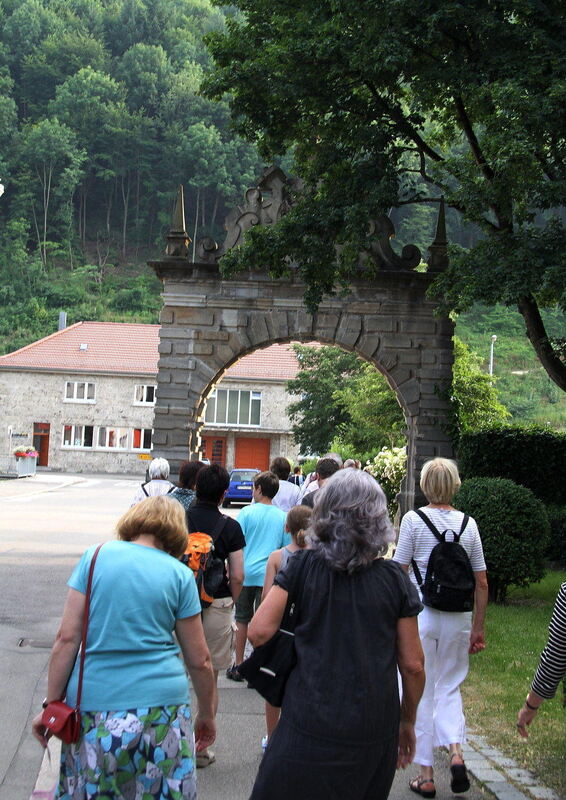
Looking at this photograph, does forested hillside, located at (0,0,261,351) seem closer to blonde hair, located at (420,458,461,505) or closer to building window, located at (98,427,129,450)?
building window, located at (98,427,129,450)

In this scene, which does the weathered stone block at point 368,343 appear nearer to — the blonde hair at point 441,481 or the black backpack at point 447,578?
the blonde hair at point 441,481

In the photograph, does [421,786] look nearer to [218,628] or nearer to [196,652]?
[218,628]

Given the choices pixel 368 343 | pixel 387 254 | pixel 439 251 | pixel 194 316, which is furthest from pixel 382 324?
pixel 194 316

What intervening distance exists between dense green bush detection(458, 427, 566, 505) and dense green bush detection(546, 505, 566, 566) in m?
0.82

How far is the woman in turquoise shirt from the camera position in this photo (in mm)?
3723

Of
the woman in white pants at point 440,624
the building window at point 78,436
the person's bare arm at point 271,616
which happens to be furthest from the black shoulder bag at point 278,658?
the building window at point 78,436

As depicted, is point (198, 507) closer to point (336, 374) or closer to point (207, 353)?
point (207, 353)

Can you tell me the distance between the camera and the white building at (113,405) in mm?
59750

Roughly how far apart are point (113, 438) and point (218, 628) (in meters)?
56.4

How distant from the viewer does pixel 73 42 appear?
109 m

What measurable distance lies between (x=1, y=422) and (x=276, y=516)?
→ 185 feet

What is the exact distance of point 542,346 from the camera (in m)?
13.4

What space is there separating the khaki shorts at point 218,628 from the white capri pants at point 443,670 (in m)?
Result: 1.37

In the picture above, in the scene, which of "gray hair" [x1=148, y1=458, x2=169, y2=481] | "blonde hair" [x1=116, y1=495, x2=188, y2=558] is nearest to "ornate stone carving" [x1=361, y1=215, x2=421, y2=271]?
"gray hair" [x1=148, y1=458, x2=169, y2=481]
